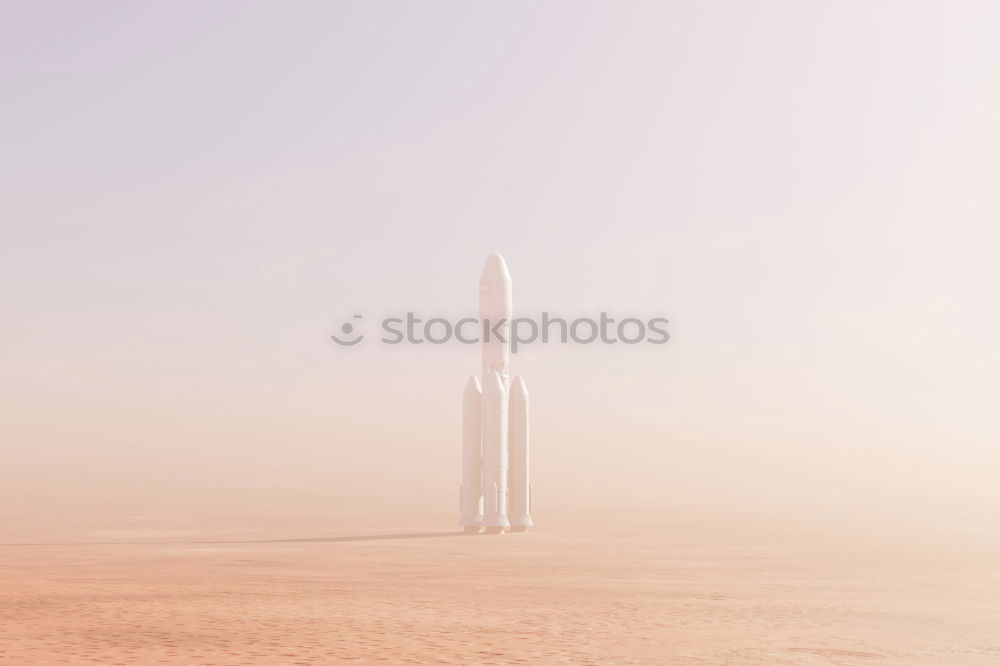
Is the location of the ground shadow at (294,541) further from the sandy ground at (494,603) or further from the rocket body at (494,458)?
the rocket body at (494,458)

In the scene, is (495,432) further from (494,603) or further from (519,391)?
(494,603)

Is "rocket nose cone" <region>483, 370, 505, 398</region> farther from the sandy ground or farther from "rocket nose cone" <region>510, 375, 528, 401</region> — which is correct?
the sandy ground

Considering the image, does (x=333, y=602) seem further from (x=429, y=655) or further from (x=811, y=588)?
(x=811, y=588)

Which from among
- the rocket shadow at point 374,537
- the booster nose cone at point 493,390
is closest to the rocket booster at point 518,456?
the booster nose cone at point 493,390

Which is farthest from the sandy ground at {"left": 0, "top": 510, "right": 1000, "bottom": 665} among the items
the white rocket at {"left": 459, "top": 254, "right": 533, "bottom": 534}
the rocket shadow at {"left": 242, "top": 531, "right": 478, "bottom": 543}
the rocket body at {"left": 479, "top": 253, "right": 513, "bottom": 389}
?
the rocket body at {"left": 479, "top": 253, "right": 513, "bottom": 389}

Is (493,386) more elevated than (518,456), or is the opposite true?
(493,386)

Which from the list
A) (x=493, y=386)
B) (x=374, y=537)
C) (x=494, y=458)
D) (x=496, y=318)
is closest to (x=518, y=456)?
(x=494, y=458)

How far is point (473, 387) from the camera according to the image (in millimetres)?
52375

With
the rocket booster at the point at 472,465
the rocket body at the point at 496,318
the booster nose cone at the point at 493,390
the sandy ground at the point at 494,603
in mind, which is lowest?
the sandy ground at the point at 494,603

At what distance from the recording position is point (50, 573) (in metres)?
31.9

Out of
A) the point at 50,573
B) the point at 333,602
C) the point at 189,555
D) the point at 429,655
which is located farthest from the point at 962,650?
the point at 189,555

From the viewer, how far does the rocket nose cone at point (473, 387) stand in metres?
52.3

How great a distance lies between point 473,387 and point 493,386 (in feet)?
4.67

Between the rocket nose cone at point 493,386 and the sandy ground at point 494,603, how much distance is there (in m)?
7.32
